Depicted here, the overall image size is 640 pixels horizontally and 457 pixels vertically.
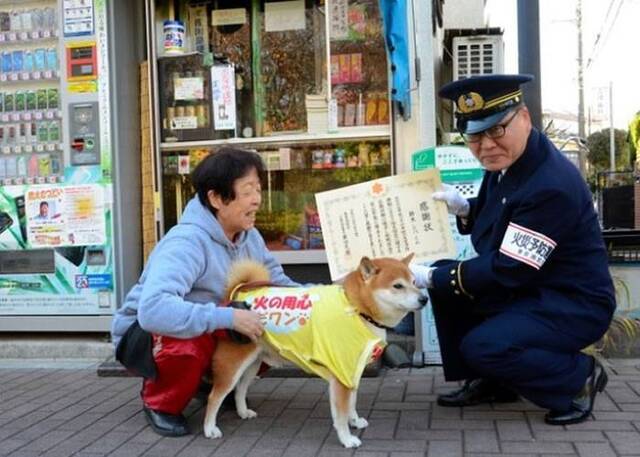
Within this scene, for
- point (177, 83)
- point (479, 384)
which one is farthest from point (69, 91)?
point (479, 384)

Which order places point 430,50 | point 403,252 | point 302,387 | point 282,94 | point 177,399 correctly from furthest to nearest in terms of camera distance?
point 282,94 → point 430,50 → point 302,387 → point 403,252 → point 177,399

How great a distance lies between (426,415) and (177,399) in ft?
4.25

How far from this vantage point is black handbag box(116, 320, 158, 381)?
3496 millimetres

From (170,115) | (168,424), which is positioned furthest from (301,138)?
(168,424)

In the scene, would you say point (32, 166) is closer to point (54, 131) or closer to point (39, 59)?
point (54, 131)

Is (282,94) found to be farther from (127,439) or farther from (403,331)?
(127,439)

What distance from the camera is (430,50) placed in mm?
5453

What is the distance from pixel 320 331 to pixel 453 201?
1.11m

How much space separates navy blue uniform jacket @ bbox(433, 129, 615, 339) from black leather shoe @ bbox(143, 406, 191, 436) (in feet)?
4.75

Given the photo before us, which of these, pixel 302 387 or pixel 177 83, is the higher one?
pixel 177 83

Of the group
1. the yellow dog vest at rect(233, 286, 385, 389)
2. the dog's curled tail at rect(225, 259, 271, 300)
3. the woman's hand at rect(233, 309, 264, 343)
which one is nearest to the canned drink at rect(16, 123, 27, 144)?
the dog's curled tail at rect(225, 259, 271, 300)

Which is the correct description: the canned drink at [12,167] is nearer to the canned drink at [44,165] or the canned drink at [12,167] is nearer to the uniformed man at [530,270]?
the canned drink at [44,165]

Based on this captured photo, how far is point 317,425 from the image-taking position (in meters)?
3.67

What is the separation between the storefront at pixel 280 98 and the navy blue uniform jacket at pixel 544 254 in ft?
6.80
